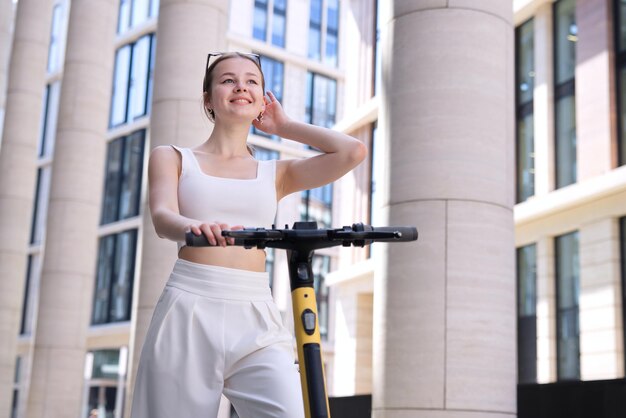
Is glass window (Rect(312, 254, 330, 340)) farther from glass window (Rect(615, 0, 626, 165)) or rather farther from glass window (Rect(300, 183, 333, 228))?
glass window (Rect(615, 0, 626, 165))

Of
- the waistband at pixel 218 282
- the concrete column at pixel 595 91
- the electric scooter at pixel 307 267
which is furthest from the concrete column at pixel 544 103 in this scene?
the electric scooter at pixel 307 267

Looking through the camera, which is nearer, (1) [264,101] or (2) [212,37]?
(1) [264,101]

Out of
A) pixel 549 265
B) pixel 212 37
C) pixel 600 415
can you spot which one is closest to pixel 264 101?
pixel 600 415

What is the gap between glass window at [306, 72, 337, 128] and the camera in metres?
52.8

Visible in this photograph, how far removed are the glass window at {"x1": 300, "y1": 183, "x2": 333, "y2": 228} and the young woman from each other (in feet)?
155

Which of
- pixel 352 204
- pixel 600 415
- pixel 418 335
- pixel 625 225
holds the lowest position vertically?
pixel 600 415

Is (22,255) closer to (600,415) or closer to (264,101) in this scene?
(600,415)

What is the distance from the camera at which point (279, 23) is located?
5228 centimetres

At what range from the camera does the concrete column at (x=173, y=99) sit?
13922 millimetres

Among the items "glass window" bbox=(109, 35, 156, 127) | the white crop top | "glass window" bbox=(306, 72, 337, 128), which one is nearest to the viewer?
the white crop top

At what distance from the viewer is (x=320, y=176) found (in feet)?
12.6

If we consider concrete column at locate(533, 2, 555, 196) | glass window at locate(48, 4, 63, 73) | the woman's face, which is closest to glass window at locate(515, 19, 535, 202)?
concrete column at locate(533, 2, 555, 196)

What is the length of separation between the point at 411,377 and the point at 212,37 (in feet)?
26.7

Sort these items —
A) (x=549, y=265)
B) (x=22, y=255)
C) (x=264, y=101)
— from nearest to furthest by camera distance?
(x=264, y=101) → (x=549, y=265) → (x=22, y=255)
